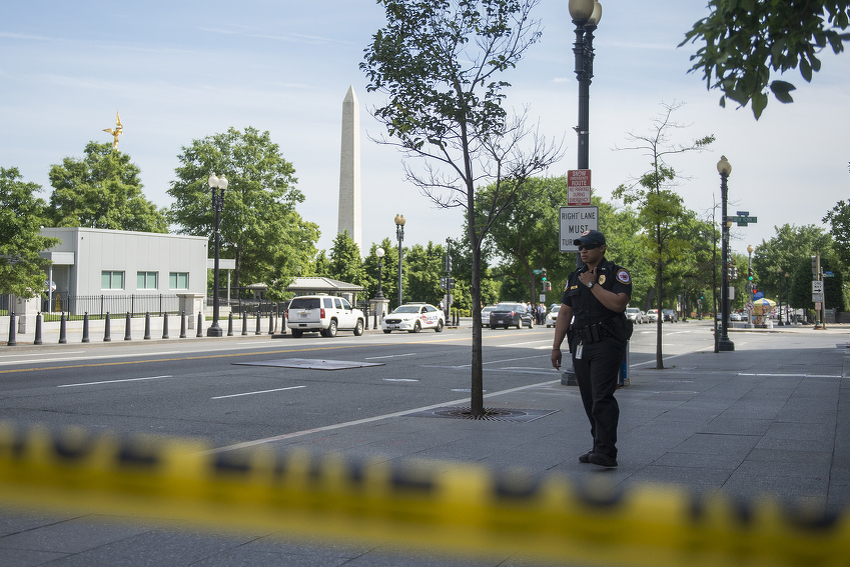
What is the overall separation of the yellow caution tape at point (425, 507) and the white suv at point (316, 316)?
30.9m

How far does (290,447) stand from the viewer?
7.04 meters

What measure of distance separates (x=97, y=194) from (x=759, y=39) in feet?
200

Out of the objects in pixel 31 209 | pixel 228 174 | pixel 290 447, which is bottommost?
pixel 290 447

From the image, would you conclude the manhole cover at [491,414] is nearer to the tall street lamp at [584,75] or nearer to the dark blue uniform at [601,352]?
the dark blue uniform at [601,352]

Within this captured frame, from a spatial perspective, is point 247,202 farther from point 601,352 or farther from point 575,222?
point 601,352

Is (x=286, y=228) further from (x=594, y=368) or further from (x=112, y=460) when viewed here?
(x=112, y=460)

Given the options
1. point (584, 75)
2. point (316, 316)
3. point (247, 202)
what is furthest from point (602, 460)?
point (247, 202)

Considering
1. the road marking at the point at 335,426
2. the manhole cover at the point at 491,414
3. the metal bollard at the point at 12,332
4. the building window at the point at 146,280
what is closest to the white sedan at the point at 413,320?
the building window at the point at 146,280

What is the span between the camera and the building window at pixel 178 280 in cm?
4866

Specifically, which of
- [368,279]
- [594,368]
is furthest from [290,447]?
[368,279]

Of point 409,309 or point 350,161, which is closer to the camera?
point 409,309

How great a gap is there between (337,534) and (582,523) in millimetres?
373

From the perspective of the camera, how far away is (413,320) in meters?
39.5

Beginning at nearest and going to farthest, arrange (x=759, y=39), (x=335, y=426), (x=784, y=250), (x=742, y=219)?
(x=759, y=39) → (x=335, y=426) → (x=742, y=219) → (x=784, y=250)
